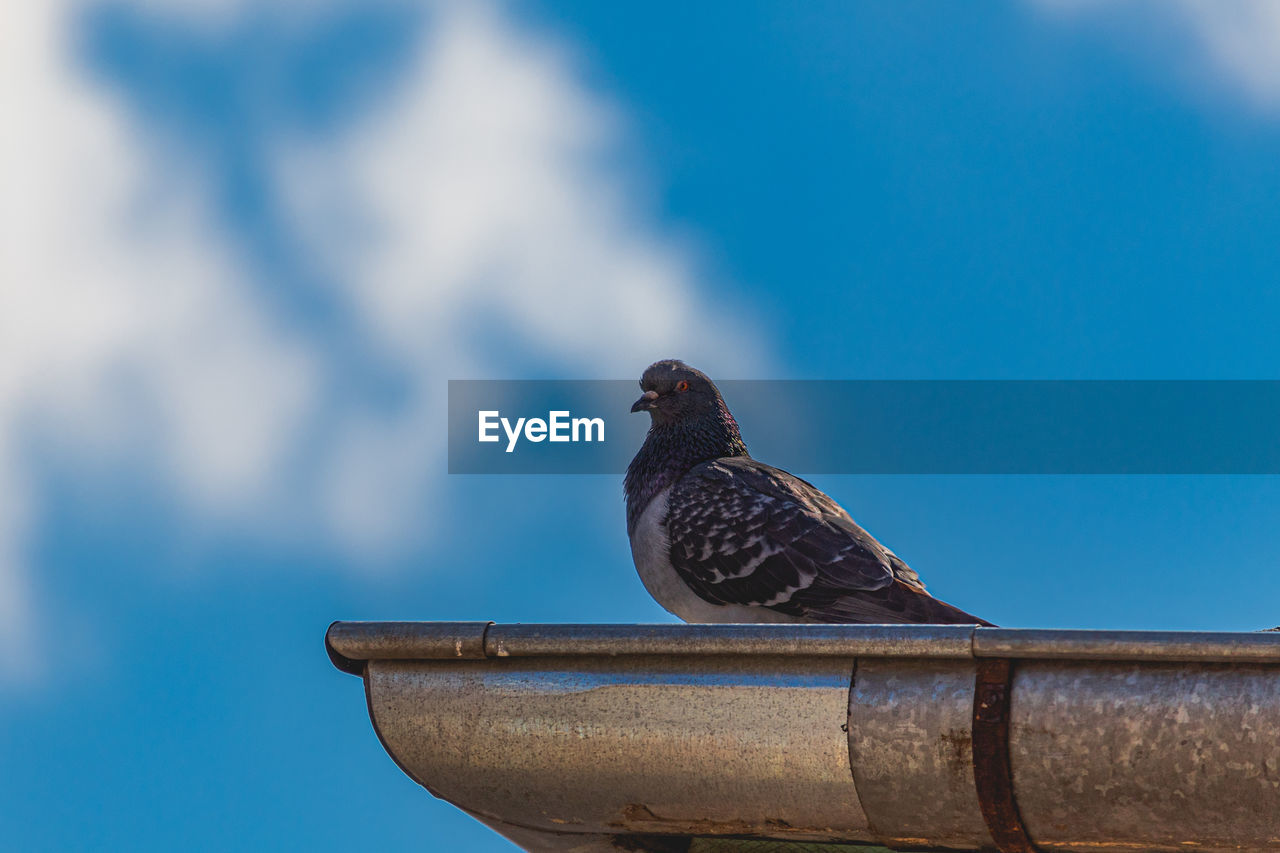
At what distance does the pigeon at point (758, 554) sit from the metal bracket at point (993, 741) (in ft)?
11.8

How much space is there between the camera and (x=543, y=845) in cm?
395

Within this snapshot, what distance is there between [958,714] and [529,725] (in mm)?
1127

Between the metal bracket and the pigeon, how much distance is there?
361cm

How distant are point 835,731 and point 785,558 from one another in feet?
14.6

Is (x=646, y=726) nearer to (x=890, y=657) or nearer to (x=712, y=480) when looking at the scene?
(x=890, y=657)

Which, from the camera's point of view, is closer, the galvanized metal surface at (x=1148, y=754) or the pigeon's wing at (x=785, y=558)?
the galvanized metal surface at (x=1148, y=754)

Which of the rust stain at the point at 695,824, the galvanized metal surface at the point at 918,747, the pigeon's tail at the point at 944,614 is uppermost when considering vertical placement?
the pigeon's tail at the point at 944,614

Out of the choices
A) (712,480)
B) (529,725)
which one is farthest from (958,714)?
(712,480)

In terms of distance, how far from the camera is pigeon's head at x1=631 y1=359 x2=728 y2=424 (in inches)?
372

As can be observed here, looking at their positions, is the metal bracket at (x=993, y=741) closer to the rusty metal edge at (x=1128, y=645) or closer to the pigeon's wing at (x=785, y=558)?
the rusty metal edge at (x=1128, y=645)

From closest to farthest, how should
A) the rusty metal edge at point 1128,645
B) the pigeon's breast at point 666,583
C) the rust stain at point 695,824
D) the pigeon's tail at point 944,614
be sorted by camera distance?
the rusty metal edge at point 1128,645 < the rust stain at point 695,824 < the pigeon's tail at point 944,614 < the pigeon's breast at point 666,583

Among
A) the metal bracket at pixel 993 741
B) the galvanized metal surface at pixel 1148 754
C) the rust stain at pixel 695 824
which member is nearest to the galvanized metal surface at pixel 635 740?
the rust stain at pixel 695 824

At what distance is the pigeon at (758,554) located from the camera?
7562 millimetres

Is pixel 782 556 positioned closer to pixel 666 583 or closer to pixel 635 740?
pixel 666 583
